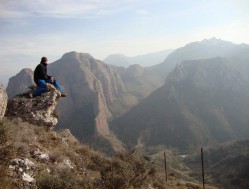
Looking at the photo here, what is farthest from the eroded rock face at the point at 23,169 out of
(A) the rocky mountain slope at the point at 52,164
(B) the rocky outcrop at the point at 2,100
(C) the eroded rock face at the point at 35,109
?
(C) the eroded rock face at the point at 35,109

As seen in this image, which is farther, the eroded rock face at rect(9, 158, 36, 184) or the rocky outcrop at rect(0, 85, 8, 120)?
the rocky outcrop at rect(0, 85, 8, 120)

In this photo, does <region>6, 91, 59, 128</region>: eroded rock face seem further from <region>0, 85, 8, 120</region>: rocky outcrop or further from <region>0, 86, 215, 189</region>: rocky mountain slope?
<region>0, 85, 8, 120</region>: rocky outcrop

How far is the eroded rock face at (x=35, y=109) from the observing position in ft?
53.5

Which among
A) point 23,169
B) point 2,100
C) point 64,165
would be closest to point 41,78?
point 2,100

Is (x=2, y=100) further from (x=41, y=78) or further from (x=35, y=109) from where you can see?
(x=41, y=78)

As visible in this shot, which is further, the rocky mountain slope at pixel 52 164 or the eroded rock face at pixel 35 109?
the eroded rock face at pixel 35 109

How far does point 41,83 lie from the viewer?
1792 centimetres

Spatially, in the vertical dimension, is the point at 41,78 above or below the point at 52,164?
above

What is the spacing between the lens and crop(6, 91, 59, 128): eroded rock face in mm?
Result: 16312

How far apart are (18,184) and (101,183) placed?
134 inches

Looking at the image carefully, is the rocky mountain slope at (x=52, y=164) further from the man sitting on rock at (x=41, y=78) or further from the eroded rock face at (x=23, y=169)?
the man sitting on rock at (x=41, y=78)

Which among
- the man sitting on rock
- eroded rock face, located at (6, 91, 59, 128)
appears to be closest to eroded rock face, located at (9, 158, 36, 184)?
eroded rock face, located at (6, 91, 59, 128)

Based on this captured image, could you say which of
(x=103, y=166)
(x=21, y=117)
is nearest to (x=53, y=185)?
(x=103, y=166)

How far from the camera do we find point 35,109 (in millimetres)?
16719
